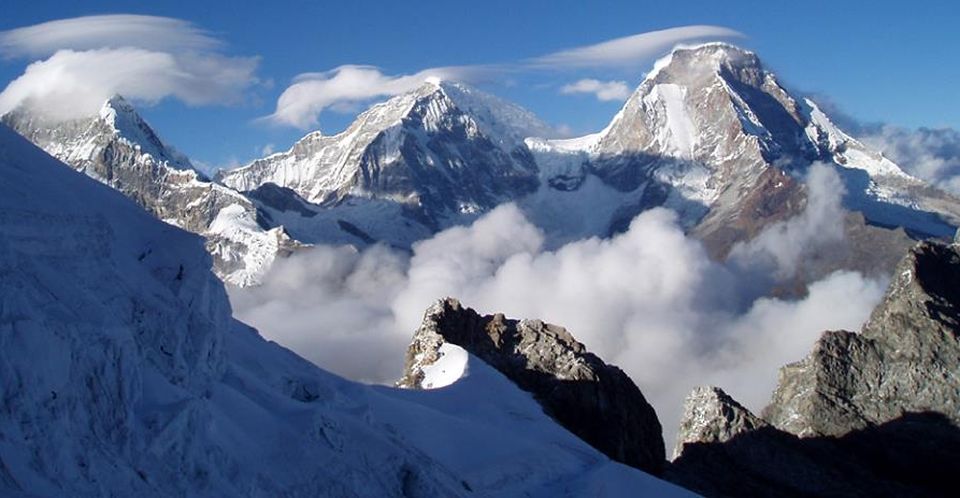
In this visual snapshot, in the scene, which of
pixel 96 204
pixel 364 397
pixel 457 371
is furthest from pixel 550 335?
pixel 96 204

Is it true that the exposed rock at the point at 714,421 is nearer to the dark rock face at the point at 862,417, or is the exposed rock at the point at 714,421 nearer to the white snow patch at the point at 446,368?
the dark rock face at the point at 862,417

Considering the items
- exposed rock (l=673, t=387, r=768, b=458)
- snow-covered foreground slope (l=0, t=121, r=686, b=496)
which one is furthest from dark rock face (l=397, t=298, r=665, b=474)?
snow-covered foreground slope (l=0, t=121, r=686, b=496)

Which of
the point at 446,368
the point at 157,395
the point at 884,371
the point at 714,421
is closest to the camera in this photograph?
the point at 157,395

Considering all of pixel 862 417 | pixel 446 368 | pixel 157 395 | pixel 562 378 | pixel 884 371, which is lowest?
pixel 157 395

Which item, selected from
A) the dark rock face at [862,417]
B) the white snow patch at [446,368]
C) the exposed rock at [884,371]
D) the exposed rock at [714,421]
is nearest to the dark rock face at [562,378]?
the white snow patch at [446,368]

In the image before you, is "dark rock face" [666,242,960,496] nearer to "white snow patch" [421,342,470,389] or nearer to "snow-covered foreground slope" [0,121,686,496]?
"white snow patch" [421,342,470,389]

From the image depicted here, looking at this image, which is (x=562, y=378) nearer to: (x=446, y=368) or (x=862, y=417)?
(x=446, y=368)

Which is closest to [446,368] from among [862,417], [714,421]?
[714,421]
